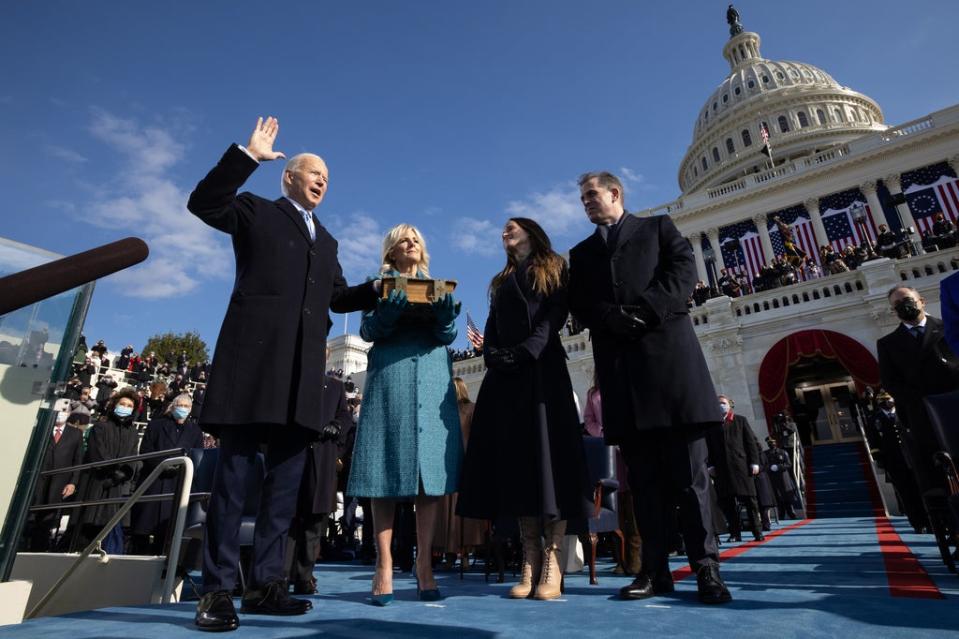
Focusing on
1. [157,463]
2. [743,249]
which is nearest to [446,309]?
[157,463]

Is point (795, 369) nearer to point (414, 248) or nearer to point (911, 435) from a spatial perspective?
point (911, 435)

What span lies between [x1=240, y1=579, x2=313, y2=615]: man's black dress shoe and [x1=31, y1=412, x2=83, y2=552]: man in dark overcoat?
462 cm

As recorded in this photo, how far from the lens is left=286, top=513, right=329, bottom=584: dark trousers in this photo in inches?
160

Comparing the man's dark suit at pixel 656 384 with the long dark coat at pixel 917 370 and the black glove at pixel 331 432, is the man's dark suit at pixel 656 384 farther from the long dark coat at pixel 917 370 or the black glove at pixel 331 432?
the black glove at pixel 331 432

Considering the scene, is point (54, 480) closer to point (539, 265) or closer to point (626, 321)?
point (539, 265)

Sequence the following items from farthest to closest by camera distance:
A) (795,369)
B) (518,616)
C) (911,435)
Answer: (795,369), (911,435), (518,616)

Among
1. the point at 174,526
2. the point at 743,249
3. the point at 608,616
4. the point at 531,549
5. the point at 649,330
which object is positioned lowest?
the point at 608,616

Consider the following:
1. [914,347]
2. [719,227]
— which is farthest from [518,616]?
[719,227]

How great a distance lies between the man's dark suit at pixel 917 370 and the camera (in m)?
4.19

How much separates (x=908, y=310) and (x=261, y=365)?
5.22 m

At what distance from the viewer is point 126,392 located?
253 inches

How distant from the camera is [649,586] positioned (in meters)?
2.73

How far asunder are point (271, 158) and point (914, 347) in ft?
17.3

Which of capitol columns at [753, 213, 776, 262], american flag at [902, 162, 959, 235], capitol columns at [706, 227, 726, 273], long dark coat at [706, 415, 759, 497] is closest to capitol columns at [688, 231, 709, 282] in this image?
capitol columns at [706, 227, 726, 273]
